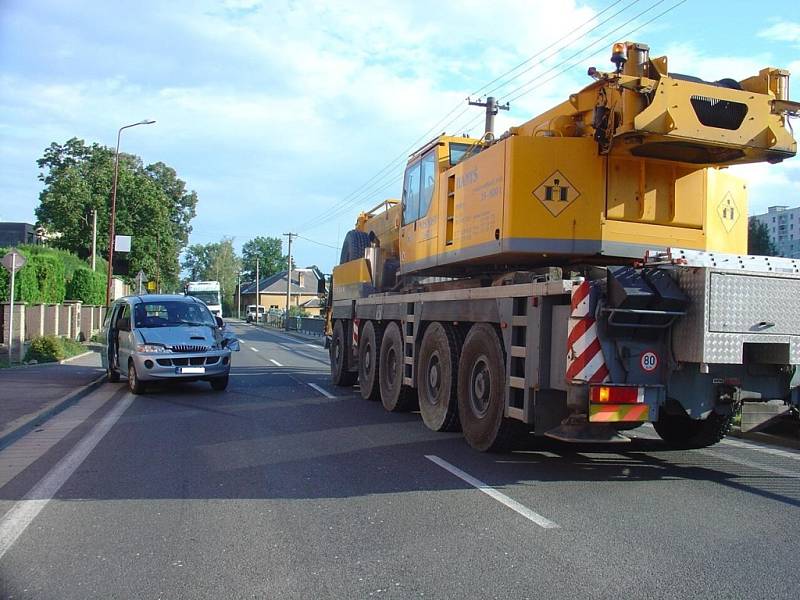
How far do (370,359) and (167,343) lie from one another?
373cm

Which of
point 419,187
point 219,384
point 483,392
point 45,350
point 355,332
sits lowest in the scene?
point 219,384

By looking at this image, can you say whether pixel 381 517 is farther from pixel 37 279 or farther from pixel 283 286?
pixel 283 286

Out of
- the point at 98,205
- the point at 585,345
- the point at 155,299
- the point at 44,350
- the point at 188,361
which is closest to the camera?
the point at 585,345

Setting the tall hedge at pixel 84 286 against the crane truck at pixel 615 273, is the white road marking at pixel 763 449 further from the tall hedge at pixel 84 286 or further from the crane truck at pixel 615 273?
the tall hedge at pixel 84 286

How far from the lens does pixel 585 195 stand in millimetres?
7727

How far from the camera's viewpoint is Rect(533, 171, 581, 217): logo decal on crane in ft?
25.3

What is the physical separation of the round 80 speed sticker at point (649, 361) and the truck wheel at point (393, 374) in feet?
16.7

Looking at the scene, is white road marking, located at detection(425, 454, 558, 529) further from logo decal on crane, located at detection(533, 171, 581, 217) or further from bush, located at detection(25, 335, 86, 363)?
bush, located at detection(25, 335, 86, 363)

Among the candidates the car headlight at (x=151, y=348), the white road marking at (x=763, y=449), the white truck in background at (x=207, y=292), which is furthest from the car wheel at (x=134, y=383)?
the white truck in background at (x=207, y=292)

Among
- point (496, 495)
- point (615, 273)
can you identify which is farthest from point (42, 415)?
point (615, 273)

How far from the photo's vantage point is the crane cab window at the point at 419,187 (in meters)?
10.7

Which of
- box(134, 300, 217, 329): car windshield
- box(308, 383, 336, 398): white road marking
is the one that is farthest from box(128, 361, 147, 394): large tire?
box(308, 383, 336, 398): white road marking

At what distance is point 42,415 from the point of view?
10.9m

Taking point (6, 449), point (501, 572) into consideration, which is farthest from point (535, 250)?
point (6, 449)
